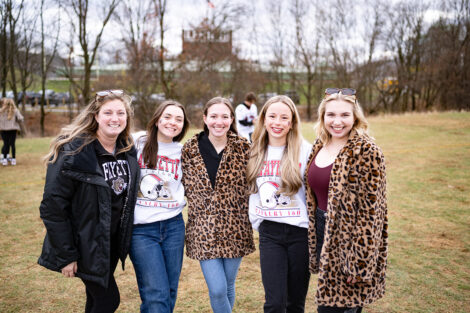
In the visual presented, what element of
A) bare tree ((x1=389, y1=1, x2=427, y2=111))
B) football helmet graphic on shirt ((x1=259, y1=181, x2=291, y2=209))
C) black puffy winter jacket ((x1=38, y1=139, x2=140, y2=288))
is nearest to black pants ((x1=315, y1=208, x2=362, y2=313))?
football helmet graphic on shirt ((x1=259, y1=181, x2=291, y2=209))

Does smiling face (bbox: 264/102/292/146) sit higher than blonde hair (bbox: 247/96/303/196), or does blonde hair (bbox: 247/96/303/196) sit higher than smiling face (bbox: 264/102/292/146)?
smiling face (bbox: 264/102/292/146)

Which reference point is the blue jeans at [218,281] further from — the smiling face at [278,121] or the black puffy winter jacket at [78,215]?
the smiling face at [278,121]

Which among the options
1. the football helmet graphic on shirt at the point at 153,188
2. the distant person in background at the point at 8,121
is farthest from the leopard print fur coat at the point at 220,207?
the distant person in background at the point at 8,121

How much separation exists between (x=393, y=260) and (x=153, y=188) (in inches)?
136

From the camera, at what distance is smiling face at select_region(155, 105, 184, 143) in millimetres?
3082

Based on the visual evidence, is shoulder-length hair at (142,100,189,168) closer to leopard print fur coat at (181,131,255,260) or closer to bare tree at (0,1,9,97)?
leopard print fur coat at (181,131,255,260)

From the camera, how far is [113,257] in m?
2.78

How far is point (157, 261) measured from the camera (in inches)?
111

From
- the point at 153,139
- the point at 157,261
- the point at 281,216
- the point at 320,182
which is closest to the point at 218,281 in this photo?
the point at 157,261

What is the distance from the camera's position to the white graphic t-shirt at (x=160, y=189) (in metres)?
2.88

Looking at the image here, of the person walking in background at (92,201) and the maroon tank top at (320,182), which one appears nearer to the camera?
the person walking in background at (92,201)

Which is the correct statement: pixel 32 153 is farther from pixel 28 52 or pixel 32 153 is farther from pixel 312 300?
pixel 28 52

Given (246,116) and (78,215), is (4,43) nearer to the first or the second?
(246,116)

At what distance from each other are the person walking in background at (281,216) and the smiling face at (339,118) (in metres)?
0.39
